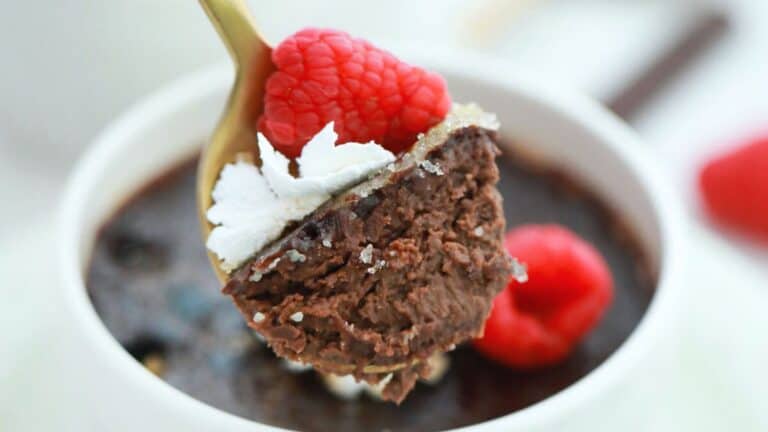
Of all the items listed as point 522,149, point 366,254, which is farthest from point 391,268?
point 522,149

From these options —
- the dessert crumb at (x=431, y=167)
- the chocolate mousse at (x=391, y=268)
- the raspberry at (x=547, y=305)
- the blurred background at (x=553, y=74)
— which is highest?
the dessert crumb at (x=431, y=167)

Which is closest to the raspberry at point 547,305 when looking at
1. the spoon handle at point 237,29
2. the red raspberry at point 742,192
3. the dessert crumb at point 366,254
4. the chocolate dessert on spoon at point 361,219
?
the chocolate dessert on spoon at point 361,219

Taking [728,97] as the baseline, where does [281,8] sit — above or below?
above

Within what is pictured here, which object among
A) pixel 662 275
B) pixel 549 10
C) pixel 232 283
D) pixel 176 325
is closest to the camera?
pixel 232 283

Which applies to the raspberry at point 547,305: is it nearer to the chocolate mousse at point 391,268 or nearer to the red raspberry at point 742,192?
the chocolate mousse at point 391,268

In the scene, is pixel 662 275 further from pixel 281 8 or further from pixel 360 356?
pixel 281 8

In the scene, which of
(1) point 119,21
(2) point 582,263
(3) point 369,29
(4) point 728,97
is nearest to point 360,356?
(2) point 582,263

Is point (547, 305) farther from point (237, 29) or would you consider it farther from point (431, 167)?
point (237, 29)
